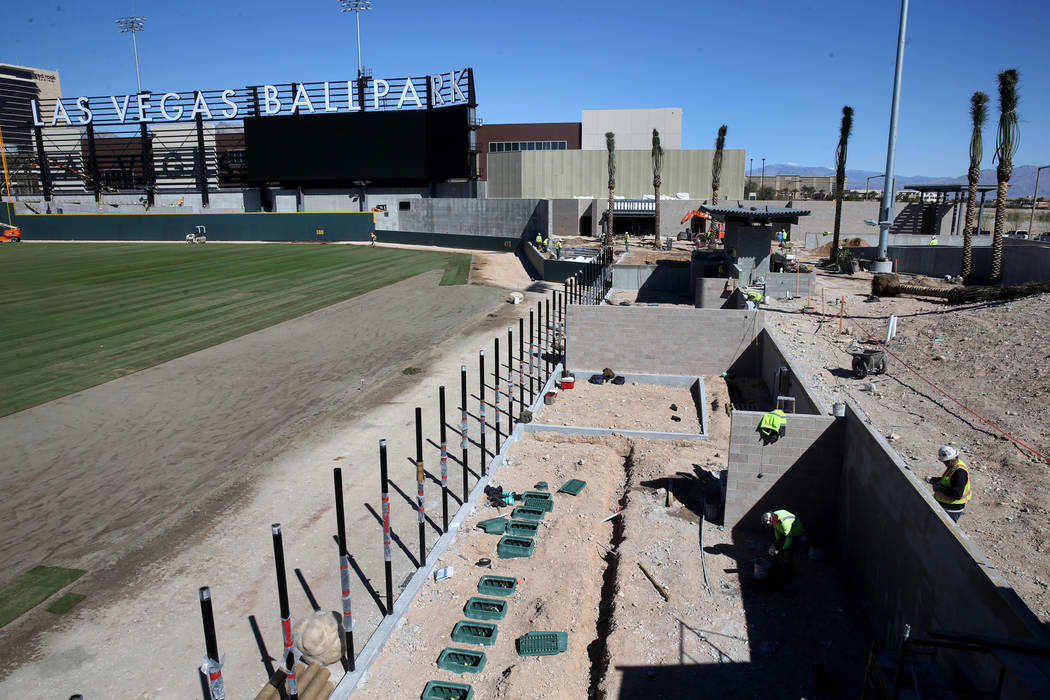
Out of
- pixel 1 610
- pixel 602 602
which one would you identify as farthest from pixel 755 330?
pixel 1 610

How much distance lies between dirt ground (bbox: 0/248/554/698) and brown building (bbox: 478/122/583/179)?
70.7 m

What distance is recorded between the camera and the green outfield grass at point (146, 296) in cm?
2228

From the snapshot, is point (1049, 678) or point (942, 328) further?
point (942, 328)

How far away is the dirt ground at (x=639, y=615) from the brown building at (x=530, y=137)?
81436 millimetres

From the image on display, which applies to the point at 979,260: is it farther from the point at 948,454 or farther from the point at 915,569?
the point at 915,569

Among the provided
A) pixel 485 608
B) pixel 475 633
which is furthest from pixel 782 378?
pixel 475 633

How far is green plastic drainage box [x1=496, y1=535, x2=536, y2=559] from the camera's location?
11.1 metres

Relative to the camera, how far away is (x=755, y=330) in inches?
810

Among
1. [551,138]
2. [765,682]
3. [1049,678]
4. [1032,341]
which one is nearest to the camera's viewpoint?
[1049,678]

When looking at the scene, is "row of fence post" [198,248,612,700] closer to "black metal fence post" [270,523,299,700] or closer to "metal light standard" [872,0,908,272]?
"black metal fence post" [270,523,299,700]

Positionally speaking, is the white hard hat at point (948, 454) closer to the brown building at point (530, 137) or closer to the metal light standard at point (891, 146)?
the metal light standard at point (891, 146)

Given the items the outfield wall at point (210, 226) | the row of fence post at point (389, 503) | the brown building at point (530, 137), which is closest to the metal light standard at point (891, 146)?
the row of fence post at point (389, 503)

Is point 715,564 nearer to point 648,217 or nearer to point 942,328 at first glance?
point 942,328

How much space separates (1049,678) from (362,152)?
68149 mm
